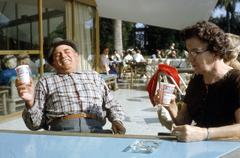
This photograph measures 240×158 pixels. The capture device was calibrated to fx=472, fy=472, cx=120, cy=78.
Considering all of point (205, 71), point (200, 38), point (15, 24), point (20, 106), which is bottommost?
point (20, 106)

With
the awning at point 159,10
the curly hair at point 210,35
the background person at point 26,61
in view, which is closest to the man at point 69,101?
the curly hair at point 210,35

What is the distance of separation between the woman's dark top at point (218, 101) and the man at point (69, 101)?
0.83 metres

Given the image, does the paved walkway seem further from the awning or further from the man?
the awning

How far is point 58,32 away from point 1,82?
121 inches

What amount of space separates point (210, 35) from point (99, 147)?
2.86 feet

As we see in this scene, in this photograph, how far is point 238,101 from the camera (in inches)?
97.3

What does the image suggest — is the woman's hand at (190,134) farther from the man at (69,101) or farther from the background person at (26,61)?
the background person at (26,61)

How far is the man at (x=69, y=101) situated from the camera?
3.23m

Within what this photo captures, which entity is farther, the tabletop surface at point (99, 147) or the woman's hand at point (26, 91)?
the woman's hand at point (26, 91)

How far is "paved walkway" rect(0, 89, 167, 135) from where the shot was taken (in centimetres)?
674

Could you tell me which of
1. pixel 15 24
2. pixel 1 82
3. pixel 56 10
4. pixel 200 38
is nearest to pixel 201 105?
pixel 200 38

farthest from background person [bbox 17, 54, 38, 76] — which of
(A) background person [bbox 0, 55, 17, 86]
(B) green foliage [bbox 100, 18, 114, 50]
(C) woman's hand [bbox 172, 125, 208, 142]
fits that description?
(B) green foliage [bbox 100, 18, 114, 50]

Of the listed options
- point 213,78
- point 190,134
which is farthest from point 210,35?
point 190,134

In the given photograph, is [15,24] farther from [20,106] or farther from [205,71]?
[205,71]
